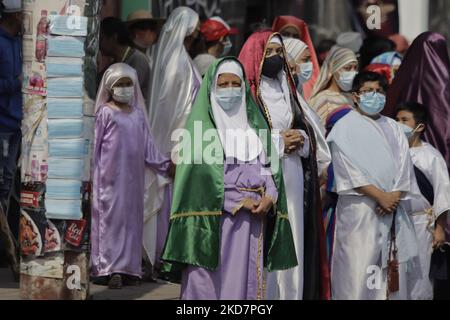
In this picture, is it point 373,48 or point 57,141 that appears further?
point 373,48

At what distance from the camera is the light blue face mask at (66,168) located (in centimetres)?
966


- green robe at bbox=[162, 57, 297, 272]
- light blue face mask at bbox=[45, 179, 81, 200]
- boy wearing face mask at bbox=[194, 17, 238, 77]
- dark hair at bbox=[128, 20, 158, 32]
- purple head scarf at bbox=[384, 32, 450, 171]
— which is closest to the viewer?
green robe at bbox=[162, 57, 297, 272]

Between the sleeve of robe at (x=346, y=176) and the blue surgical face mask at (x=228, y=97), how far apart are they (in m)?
1.10

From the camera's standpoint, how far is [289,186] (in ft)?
31.9

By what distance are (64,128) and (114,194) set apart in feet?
4.29

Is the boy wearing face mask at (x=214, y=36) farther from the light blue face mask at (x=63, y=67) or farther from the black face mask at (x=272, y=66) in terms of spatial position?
the light blue face mask at (x=63, y=67)

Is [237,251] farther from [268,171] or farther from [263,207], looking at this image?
[268,171]

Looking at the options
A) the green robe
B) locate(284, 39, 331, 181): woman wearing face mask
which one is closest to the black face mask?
locate(284, 39, 331, 181): woman wearing face mask

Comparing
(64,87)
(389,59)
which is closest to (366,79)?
(64,87)

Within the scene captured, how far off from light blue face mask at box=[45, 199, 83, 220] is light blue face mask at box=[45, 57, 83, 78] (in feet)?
2.70

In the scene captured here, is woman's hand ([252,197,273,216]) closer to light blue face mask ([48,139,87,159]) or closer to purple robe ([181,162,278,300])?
purple robe ([181,162,278,300])

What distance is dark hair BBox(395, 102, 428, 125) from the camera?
35.2ft

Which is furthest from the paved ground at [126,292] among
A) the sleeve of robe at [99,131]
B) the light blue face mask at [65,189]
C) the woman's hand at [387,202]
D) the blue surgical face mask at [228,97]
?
the blue surgical face mask at [228,97]

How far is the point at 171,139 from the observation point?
11664 mm
